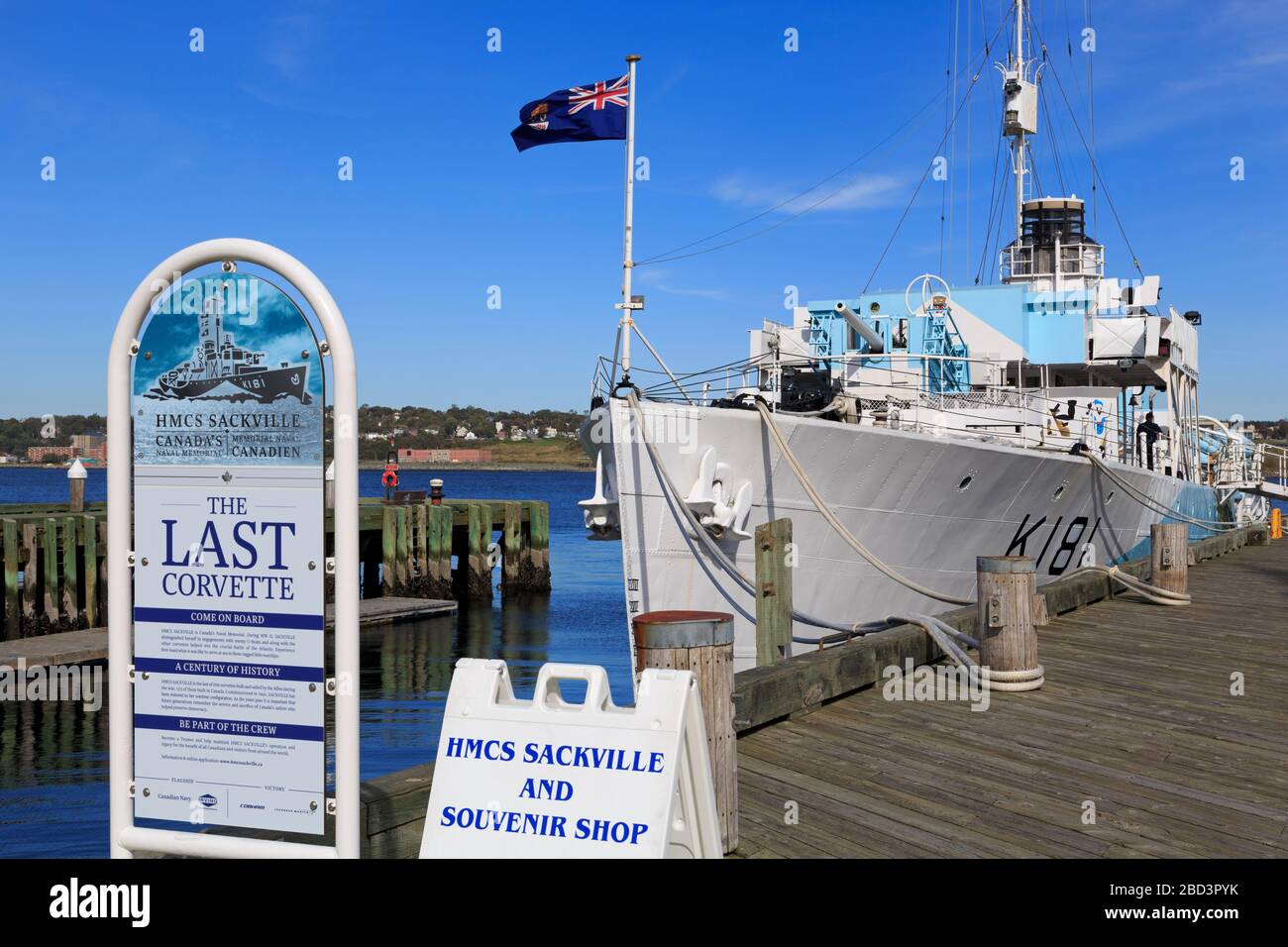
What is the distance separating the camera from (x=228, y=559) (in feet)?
10.8

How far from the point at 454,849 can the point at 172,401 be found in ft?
5.21

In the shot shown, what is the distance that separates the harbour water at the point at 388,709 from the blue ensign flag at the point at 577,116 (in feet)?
21.9

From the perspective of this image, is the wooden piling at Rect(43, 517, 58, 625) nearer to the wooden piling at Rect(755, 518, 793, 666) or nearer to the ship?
the ship

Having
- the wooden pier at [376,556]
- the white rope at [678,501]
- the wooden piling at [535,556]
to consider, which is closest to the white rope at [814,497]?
the white rope at [678,501]

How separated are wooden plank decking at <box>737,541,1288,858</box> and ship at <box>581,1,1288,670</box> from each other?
76.0 inches

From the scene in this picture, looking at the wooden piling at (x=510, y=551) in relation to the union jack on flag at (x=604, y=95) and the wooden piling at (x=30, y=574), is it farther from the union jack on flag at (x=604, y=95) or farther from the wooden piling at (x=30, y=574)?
the union jack on flag at (x=604, y=95)

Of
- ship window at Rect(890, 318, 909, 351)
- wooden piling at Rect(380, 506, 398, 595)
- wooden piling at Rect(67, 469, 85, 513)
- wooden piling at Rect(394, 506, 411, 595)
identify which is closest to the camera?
ship window at Rect(890, 318, 909, 351)

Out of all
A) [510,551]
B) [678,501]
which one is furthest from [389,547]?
[678,501]

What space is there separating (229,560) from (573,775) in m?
1.19

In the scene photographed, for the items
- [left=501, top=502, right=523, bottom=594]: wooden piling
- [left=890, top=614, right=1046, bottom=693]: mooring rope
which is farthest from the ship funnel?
[left=501, top=502, right=523, bottom=594]: wooden piling

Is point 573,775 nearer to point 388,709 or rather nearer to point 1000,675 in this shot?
point 1000,675

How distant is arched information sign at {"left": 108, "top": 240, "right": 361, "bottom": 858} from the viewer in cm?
322
